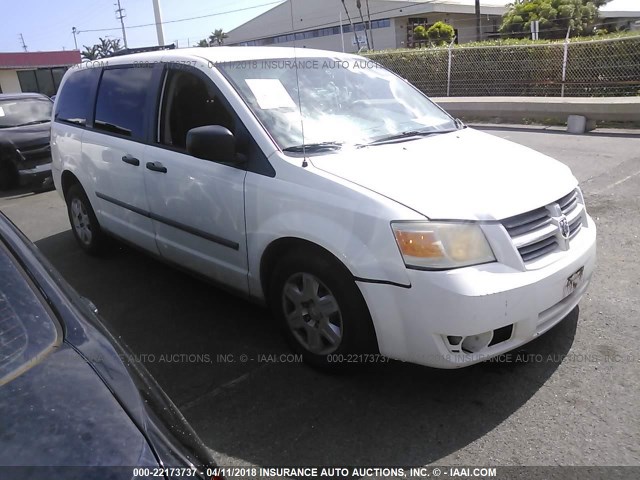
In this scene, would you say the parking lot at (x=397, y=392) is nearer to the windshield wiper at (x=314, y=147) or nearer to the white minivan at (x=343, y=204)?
the white minivan at (x=343, y=204)

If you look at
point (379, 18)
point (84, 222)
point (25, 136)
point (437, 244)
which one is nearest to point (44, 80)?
point (379, 18)

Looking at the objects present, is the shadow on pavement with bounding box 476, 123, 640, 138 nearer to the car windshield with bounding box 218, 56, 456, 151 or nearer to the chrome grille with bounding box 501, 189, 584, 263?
the car windshield with bounding box 218, 56, 456, 151

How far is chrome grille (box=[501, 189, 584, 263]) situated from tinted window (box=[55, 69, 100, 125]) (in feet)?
12.9

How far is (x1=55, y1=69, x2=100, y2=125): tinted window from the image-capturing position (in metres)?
5.02

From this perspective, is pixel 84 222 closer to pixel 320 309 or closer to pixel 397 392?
pixel 320 309

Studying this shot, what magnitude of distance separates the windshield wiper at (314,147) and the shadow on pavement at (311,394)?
125cm

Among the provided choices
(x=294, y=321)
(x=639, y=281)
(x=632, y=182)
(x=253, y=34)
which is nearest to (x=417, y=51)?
(x=632, y=182)

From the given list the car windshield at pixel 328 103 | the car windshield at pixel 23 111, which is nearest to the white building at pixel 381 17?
the car windshield at pixel 23 111

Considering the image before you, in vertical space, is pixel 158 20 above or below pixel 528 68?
above

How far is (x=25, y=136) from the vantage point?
31.1 ft

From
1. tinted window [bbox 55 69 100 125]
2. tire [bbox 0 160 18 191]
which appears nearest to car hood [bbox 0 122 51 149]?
tire [bbox 0 160 18 191]

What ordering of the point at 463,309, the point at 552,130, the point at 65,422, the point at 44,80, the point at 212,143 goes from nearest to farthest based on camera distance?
the point at 65,422 → the point at 463,309 → the point at 212,143 → the point at 552,130 → the point at 44,80

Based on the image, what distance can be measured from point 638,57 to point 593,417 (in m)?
11.7

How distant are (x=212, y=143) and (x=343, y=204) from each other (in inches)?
35.3
